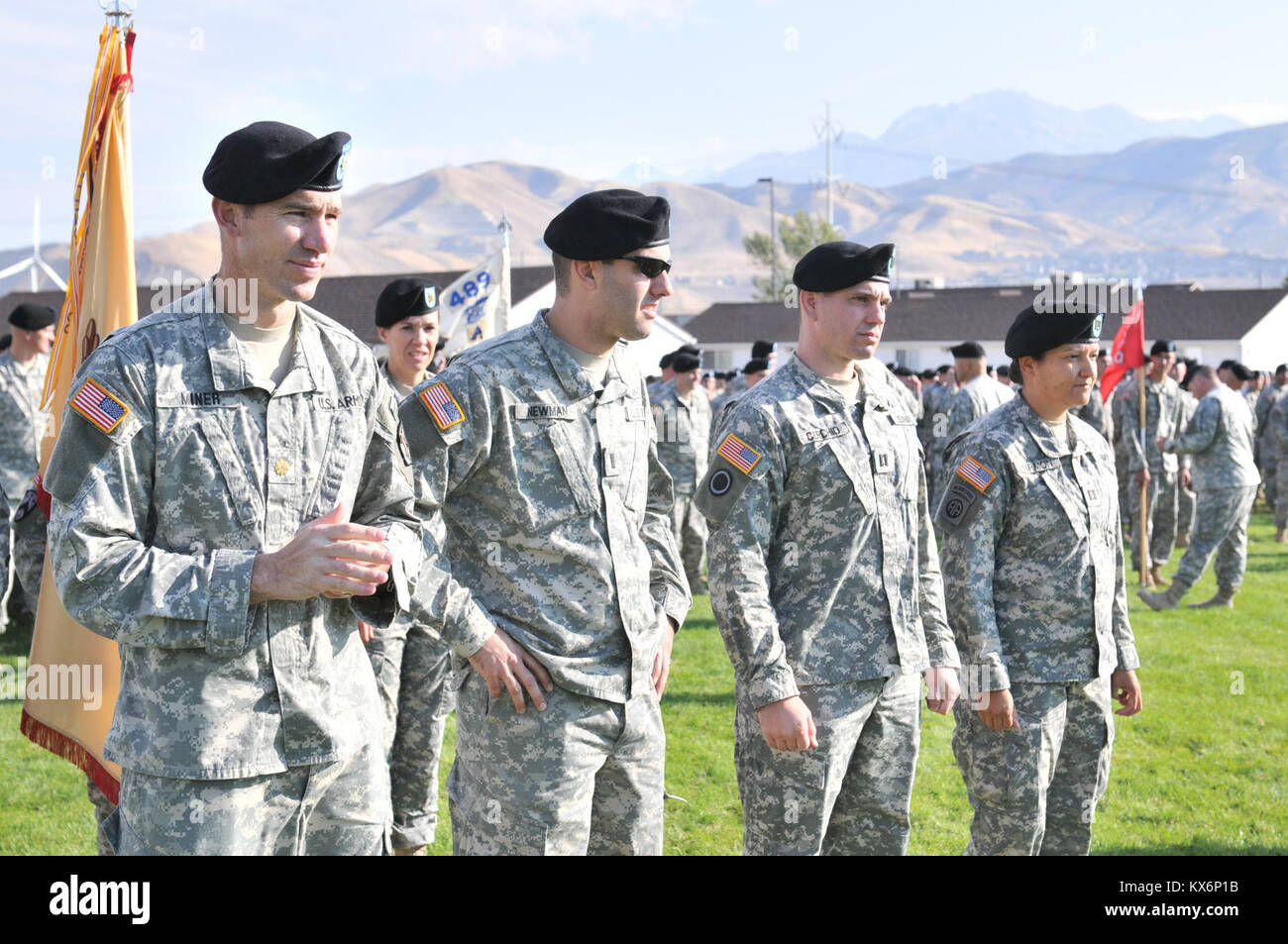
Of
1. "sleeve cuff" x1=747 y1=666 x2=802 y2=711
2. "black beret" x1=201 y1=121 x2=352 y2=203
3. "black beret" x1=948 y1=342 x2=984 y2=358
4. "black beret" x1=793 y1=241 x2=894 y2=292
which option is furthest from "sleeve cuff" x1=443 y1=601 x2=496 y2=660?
"black beret" x1=948 y1=342 x2=984 y2=358

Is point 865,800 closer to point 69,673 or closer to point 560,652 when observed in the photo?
point 560,652

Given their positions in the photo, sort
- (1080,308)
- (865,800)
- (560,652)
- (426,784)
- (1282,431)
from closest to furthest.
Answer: (560,652) → (865,800) → (1080,308) → (426,784) → (1282,431)

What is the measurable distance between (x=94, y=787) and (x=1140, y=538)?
10.4 metres

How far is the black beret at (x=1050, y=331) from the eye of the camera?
4.54 m

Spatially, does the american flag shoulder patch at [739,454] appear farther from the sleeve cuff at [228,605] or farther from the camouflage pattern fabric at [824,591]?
the sleeve cuff at [228,605]

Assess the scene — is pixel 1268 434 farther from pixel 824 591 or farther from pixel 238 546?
pixel 238 546

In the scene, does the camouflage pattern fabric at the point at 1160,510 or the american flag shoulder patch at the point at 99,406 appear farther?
the camouflage pattern fabric at the point at 1160,510

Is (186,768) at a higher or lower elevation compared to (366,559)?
lower

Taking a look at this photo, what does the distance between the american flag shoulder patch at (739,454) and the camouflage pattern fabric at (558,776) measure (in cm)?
83

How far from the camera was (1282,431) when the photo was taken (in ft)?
56.0

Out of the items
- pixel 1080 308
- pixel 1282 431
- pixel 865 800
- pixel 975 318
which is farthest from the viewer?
pixel 975 318

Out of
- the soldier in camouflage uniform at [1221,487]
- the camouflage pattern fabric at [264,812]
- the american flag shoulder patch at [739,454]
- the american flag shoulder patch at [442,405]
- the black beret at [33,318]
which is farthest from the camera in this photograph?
the soldier in camouflage uniform at [1221,487]

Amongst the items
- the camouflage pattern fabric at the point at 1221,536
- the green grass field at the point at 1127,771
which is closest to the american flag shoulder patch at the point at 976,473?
the green grass field at the point at 1127,771
